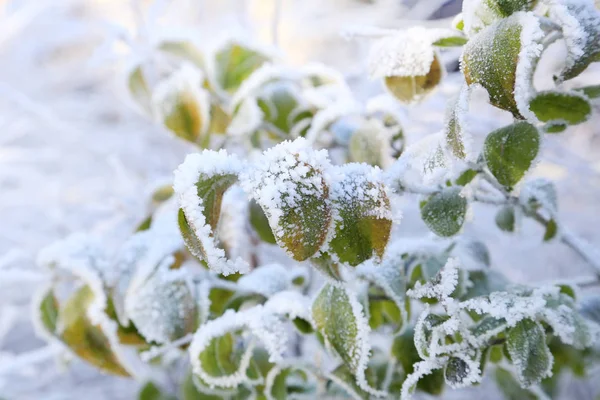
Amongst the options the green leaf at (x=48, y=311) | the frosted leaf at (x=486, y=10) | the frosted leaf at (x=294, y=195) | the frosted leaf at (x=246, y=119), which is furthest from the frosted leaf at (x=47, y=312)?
the frosted leaf at (x=486, y=10)

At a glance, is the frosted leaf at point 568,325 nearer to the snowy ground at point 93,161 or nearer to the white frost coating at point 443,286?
the white frost coating at point 443,286

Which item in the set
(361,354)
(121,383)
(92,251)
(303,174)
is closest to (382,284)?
(361,354)

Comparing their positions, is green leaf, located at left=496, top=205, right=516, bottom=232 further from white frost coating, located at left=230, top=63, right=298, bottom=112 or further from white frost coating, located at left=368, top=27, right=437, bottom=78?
white frost coating, located at left=230, top=63, right=298, bottom=112

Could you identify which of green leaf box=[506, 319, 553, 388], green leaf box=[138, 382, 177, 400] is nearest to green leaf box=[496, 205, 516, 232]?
green leaf box=[506, 319, 553, 388]

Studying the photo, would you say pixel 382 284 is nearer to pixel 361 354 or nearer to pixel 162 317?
pixel 361 354

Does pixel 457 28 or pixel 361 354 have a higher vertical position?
pixel 457 28

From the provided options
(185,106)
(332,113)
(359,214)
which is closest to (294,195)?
(359,214)

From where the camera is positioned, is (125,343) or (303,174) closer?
(303,174)
